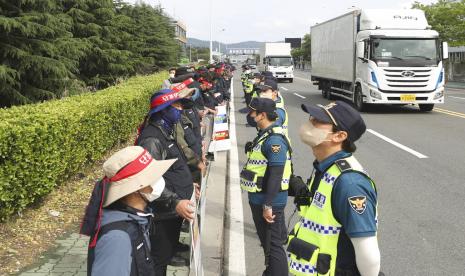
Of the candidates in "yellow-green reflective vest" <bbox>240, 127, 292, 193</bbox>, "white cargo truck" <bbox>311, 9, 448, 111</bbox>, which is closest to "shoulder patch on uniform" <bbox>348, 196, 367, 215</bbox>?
"yellow-green reflective vest" <bbox>240, 127, 292, 193</bbox>

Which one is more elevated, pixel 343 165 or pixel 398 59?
pixel 398 59

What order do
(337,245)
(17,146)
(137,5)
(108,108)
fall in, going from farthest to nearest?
(137,5)
(108,108)
(17,146)
(337,245)

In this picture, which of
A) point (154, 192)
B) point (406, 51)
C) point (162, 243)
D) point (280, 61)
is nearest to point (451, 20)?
point (280, 61)

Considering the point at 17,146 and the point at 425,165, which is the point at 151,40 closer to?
the point at 425,165

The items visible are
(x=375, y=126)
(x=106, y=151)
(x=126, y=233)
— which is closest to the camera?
(x=126, y=233)

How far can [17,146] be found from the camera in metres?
5.04

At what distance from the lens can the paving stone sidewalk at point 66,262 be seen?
446 centimetres

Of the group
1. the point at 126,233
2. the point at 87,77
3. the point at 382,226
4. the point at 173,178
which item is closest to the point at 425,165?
the point at 382,226

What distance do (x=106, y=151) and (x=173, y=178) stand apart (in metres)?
5.54

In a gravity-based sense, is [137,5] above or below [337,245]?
above

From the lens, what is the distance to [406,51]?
17000 mm

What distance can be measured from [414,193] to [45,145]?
5.38 m

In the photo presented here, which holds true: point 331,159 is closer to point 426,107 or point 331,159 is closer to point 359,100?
point 359,100

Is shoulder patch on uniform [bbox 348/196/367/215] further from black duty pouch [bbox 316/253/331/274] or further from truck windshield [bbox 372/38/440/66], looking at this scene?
truck windshield [bbox 372/38/440/66]
